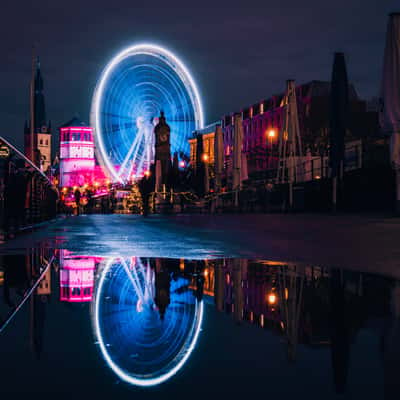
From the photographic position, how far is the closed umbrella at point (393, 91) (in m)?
9.99

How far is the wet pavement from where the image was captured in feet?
5.24

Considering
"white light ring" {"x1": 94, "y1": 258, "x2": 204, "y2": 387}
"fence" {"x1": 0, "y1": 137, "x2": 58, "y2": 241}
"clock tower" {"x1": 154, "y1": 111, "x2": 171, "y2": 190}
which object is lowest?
"white light ring" {"x1": 94, "y1": 258, "x2": 204, "y2": 387}

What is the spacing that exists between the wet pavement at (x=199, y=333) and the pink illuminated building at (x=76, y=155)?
496 feet

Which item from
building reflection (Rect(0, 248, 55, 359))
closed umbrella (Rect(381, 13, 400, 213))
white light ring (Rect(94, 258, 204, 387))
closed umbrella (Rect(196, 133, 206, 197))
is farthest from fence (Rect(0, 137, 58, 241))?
closed umbrella (Rect(196, 133, 206, 197))

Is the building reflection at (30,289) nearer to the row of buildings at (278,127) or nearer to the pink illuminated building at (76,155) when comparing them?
the row of buildings at (278,127)

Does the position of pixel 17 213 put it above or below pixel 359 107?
below

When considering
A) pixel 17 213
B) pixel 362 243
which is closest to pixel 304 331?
pixel 362 243

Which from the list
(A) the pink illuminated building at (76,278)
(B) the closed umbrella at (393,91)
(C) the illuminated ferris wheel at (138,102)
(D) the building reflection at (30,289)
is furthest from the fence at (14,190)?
(C) the illuminated ferris wheel at (138,102)

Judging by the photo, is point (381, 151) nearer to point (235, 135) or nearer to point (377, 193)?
point (377, 193)

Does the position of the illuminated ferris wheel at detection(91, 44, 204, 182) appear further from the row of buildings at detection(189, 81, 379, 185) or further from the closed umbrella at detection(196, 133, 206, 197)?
the row of buildings at detection(189, 81, 379, 185)

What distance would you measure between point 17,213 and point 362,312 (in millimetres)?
7110

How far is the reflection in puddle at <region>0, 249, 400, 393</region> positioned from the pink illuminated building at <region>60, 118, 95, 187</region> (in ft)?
495

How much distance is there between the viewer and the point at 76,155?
521ft

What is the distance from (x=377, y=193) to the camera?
1403cm
